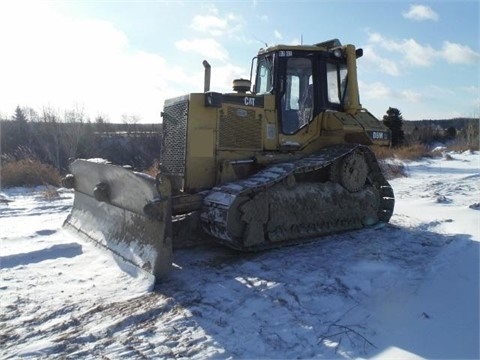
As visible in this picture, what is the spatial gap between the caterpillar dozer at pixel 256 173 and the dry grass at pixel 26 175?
6303mm

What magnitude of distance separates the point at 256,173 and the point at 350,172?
164 centimetres

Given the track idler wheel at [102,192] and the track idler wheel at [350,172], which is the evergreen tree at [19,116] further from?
the track idler wheel at [350,172]

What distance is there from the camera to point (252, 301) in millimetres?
4340

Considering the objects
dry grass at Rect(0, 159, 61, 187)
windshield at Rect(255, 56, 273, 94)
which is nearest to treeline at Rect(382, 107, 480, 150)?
dry grass at Rect(0, 159, 61, 187)

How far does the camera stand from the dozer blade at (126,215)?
4957mm

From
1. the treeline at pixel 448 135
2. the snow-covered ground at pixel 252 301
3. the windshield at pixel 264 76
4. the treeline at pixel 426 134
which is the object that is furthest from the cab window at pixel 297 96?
the treeline at pixel 448 135

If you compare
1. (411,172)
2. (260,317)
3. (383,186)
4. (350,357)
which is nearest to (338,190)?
(383,186)

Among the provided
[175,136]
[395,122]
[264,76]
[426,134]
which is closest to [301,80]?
[264,76]

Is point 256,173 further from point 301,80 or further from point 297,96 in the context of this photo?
point 301,80

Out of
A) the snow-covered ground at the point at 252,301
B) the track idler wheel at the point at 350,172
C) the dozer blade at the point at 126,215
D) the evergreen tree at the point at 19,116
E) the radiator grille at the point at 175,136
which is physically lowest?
the snow-covered ground at the point at 252,301

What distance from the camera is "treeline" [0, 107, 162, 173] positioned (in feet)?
76.9

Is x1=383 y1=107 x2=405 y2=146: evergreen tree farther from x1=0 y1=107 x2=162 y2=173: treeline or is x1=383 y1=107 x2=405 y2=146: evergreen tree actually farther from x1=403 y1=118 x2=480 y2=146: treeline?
x1=0 y1=107 x2=162 y2=173: treeline

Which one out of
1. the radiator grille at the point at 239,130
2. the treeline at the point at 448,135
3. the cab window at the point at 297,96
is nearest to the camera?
the radiator grille at the point at 239,130

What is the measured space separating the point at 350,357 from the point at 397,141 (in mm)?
33787
